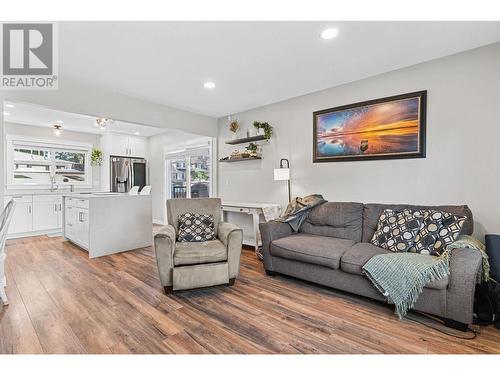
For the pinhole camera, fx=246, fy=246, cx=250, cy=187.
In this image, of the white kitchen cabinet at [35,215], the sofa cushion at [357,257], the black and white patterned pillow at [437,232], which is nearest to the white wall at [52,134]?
the white kitchen cabinet at [35,215]

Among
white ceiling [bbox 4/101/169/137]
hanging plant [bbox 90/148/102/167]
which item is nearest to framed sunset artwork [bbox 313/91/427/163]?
white ceiling [bbox 4/101/169/137]

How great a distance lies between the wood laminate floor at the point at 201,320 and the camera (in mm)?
1713

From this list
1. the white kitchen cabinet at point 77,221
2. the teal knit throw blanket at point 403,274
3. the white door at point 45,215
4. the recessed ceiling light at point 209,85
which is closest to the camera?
the teal knit throw blanket at point 403,274

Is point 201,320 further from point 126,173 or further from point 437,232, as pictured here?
point 126,173

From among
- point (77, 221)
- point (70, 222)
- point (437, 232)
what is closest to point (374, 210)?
point (437, 232)

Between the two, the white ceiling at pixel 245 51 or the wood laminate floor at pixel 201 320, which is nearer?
the wood laminate floor at pixel 201 320

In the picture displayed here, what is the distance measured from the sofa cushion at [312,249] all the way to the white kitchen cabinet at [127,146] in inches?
208

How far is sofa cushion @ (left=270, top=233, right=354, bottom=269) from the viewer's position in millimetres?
2475

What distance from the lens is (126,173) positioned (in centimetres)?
648

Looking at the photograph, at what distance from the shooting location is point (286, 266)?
9.35 feet

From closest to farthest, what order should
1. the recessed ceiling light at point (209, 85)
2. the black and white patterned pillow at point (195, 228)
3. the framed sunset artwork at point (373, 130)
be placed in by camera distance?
1. the framed sunset artwork at point (373, 130)
2. the black and white patterned pillow at point (195, 228)
3. the recessed ceiling light at point (209, 85)

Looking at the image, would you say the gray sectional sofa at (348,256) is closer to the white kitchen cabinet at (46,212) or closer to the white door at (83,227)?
the white door at (83,227)

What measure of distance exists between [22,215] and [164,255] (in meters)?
4.69
